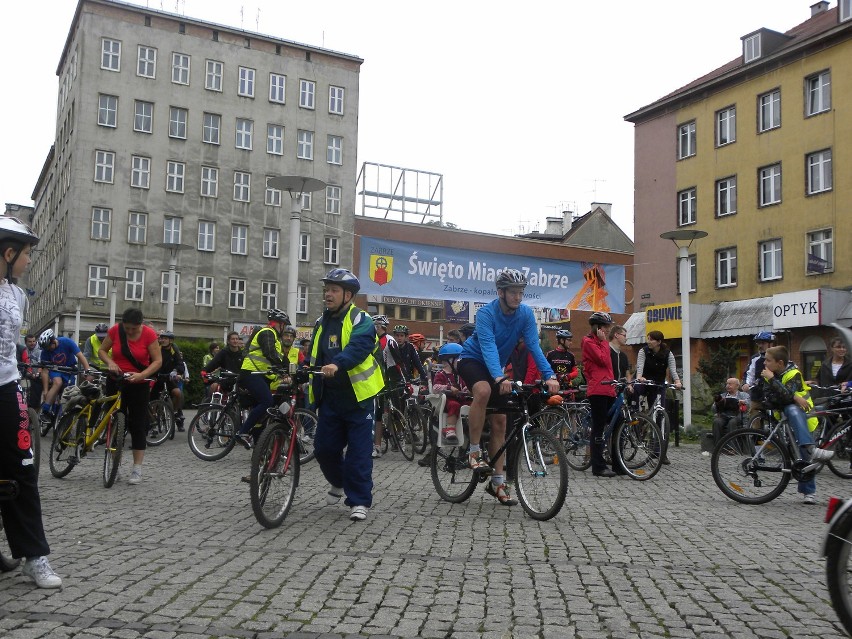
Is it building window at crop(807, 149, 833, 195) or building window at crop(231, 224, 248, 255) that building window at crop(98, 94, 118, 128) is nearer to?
building window at crop(231, 224, 248, 255)

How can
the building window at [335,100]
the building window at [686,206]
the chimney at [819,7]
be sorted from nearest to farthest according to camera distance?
the chimney at [819,7]
the building window at [686,206]
the building window at [335,100]

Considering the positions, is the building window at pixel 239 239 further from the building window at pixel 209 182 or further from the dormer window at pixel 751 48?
the dormer window at pixel 751 48

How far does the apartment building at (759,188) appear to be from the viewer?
34500mm

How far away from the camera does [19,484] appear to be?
4.91 metres

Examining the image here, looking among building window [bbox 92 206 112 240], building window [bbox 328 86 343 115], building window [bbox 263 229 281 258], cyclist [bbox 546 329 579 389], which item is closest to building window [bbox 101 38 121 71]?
building window [bbox 92 206 112 240]

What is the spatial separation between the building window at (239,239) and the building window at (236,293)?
6.06 feet

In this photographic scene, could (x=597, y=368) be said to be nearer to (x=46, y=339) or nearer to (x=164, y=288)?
(x=46, y=339)

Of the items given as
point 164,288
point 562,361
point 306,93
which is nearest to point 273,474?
point 562,361

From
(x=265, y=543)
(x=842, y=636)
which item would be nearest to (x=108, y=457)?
(x=265, y=543)

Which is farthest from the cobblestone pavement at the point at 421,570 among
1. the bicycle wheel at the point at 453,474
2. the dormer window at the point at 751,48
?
the dormer window at the point at 751,48

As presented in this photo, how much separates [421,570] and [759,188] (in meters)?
36.7

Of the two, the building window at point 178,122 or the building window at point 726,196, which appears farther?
the building window at point 178,122

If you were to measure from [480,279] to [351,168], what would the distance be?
40.7m

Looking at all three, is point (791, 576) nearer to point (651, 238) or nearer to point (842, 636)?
point (842, 636)
